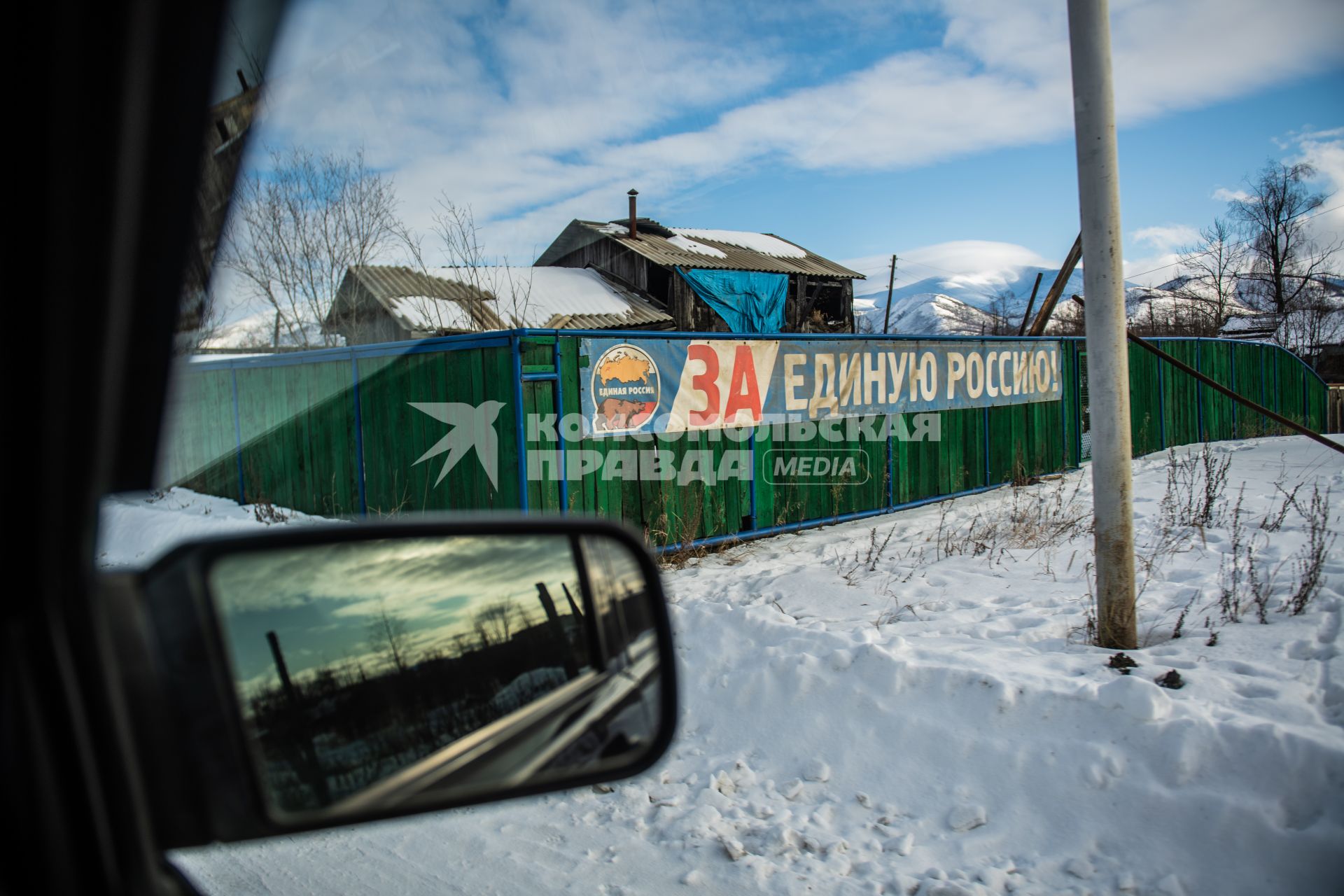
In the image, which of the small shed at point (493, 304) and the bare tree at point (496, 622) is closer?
the bare tree at point (496, 622)

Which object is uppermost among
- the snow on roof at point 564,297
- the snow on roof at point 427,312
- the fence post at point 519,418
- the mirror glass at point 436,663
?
the snow on roof at point 564,297

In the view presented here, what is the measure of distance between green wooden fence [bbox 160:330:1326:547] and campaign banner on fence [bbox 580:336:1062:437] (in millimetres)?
159

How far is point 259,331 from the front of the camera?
193 cm

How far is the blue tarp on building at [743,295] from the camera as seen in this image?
82.3 ft

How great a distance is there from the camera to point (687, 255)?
26.3 metres

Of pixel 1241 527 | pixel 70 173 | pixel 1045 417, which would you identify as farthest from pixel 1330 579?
pixel 1045 417

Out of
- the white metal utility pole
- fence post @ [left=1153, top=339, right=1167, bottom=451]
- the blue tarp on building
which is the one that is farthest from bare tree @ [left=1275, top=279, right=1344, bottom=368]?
the white metal utility pole

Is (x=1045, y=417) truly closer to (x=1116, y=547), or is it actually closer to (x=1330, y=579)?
(x=1330, y=579)

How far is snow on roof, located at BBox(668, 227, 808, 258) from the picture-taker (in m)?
29.6

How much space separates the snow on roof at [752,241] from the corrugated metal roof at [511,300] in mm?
4427

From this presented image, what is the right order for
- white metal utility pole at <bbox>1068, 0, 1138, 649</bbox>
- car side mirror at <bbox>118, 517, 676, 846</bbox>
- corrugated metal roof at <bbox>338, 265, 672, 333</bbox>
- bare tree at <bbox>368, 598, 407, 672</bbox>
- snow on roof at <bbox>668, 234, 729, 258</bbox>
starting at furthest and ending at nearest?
snow on roof at <bbox>668, 234, 729, 258</bbox>
corrugated metal roof at <bbox>338, 265, 672, 333</bbox>
white metal utility pole at <bbox>1068, 0, 1138, 649</bbox>
bare tree at <bbox>368, 598, 407, 672</bbox>
car side mirror at <bbox>118, 517, 676, 846</bbox>

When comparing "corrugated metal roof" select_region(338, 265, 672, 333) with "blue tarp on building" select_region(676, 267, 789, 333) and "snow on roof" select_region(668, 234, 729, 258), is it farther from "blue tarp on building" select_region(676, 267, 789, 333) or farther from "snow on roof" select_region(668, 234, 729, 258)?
"snow on roof" select_region(668, 234, 729, 258)

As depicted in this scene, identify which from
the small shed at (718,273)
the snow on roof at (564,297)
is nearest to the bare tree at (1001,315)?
the small shed at (718,273)

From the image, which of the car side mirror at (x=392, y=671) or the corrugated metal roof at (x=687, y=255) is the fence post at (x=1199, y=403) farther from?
the car side mirror at (x=392, y=671)
